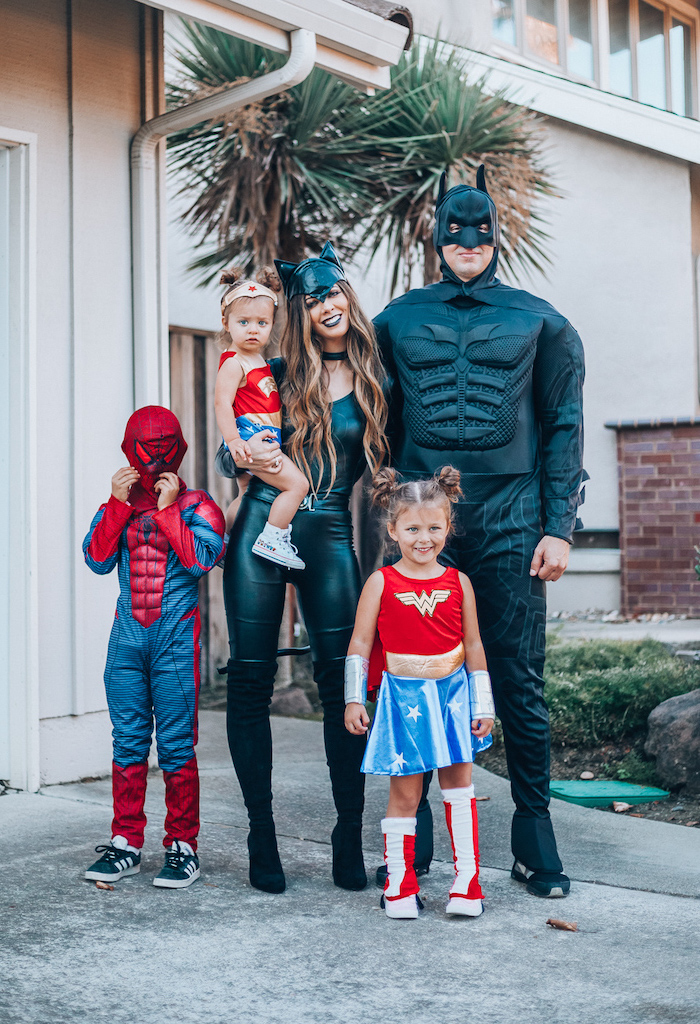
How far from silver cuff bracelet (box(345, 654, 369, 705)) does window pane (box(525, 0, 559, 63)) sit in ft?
42.9

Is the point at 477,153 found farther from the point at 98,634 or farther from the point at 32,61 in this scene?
the point at 98,634

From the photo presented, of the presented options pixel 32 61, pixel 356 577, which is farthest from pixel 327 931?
pixel 32 61

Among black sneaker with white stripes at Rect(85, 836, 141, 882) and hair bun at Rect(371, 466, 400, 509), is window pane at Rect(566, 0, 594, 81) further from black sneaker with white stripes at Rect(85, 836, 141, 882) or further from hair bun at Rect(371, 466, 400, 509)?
black sneaker with white stripes at Rect(85, 836, 141, 882)

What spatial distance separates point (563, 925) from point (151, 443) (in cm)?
183

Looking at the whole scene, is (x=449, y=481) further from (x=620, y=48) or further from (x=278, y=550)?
(x=620, y=48)

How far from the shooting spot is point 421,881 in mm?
3492

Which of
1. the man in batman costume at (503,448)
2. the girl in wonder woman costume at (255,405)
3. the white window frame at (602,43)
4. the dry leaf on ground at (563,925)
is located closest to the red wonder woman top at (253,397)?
the girl in wonder woman costume at (255,405)

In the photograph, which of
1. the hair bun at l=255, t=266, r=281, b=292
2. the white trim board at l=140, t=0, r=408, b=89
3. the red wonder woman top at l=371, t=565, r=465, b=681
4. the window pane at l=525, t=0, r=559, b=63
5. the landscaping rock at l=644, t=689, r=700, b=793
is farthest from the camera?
the window pane at l=525, t=0, r=559, b=63

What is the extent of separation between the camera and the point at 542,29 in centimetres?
1451

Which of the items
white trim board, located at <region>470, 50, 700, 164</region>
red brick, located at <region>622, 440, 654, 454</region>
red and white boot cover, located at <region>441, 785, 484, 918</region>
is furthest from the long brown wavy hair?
white trim board, located at <region>470, 50, 700, 164</region>

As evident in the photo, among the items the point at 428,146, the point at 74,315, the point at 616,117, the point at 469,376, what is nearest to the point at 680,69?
the point at 616,117

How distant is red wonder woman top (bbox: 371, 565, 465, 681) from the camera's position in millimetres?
3156

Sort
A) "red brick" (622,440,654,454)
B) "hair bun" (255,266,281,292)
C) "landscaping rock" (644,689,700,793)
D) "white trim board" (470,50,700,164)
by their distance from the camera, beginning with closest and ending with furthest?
1. "hair bun" (255,266,281,292)
2. "landscaping rock" (644,689,700,793)
3. "red brick" (622,440,654,454)
4. "white trim board" (470,50,700,164)

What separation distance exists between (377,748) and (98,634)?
1.97 m
